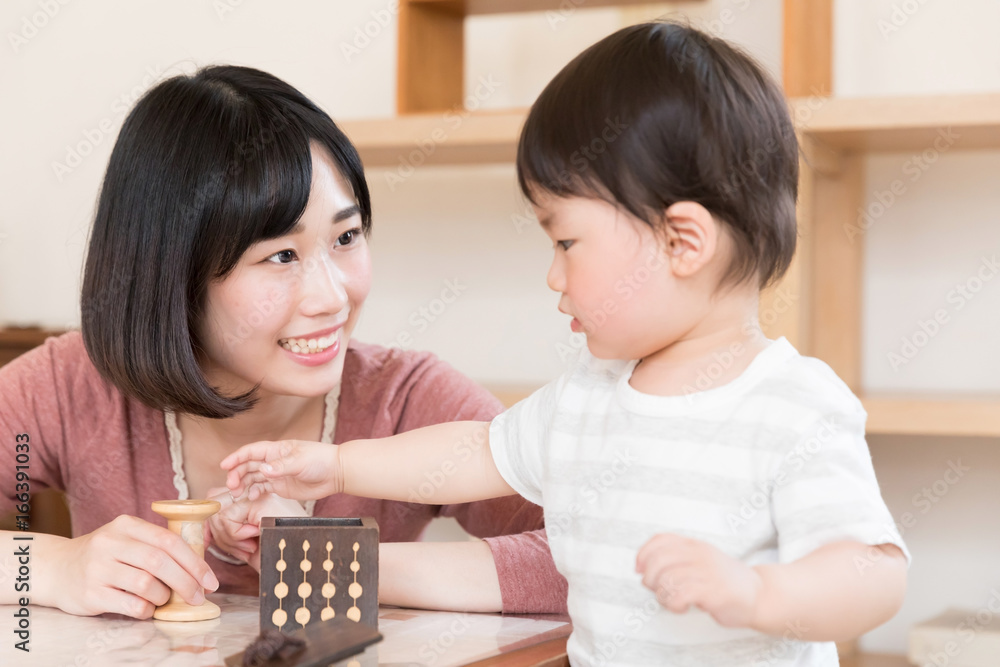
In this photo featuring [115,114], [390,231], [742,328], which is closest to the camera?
[742,328]

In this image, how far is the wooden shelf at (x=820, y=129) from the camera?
5.22 feet

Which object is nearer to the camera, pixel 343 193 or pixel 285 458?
pixel 285 458

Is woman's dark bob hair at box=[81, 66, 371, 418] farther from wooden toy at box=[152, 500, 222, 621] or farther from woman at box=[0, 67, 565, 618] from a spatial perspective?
wooden toy at box=[152, 500, 222, 621]

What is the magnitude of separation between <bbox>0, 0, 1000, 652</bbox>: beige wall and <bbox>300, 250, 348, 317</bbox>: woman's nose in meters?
0.93

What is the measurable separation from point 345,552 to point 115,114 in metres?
1.96

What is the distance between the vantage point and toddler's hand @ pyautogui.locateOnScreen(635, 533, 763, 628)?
648 mm

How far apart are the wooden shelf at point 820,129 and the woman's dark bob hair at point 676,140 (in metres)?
Result: 0.84

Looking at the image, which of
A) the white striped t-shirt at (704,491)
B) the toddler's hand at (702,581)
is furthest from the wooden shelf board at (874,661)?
the toddler's hand at (702,581)

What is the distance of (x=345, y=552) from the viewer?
0.91 metres

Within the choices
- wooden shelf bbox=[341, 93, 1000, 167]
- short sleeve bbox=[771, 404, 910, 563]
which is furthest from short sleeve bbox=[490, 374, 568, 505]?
wooden shelf bbox=[341, 93, 1000, 167]

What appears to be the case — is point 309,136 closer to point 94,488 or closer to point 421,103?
point 94,488

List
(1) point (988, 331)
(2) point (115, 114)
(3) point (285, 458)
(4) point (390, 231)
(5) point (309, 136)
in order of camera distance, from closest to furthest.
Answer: (3) point (285, 458) < (5) point (309, 136) < (1) point (988, 331) < (4) point (390, 231) < (2) point (115, 114)

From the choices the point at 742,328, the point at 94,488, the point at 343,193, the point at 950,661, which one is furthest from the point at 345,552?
the point at 950,661

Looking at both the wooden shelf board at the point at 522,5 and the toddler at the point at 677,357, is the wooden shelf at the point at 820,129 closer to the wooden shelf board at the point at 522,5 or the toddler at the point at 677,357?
the wooden shelf board at the point at 522,5
